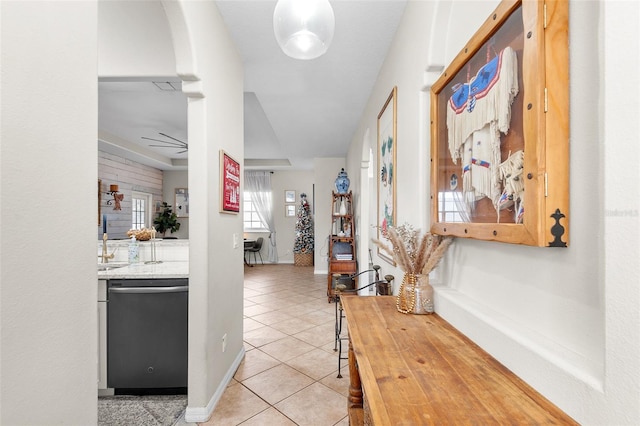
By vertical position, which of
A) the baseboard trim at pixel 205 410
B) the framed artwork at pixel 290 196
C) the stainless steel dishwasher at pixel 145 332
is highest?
the framed artwork at pixel 290 196

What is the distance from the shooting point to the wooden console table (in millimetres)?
699

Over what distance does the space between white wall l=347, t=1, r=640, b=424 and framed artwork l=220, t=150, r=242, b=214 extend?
166 centimetres

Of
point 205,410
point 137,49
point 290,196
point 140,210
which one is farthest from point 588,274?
point 140,210

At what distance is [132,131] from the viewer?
5246 mm

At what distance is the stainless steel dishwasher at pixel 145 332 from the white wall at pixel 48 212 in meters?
1.34

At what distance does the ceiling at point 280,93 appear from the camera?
2.15 meters

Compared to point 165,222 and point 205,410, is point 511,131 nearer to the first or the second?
point 205,410

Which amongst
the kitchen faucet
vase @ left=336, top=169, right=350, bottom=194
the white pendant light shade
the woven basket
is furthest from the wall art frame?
the woven basket

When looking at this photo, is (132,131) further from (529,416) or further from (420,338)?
(529,416)

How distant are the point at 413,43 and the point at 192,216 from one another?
1.70 metres

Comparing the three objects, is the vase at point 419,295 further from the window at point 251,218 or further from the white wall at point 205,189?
the window at point 251,218

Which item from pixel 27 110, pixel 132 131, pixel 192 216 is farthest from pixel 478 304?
pixel 132 131

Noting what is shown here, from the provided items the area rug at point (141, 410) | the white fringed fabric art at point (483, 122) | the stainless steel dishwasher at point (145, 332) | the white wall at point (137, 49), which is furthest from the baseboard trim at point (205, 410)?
the white wall at point (137, 49)

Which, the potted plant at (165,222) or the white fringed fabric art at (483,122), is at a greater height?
the white fringed fabric art at (483,122)
